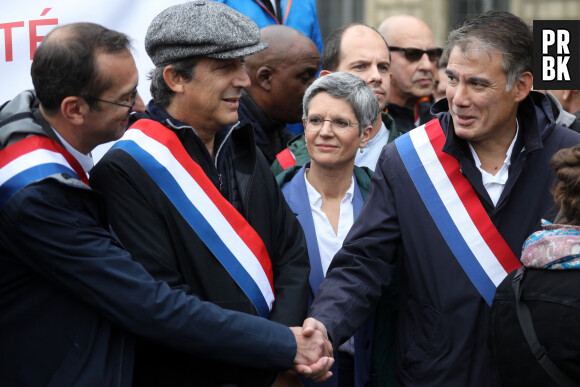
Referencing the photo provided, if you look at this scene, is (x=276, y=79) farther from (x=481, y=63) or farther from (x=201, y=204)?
(x=201, y=204)

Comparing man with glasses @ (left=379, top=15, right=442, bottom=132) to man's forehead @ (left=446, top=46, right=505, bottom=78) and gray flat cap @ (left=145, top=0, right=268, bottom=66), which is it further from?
gray flat cap @ (left=145, top=0, right=268, bottom=66)

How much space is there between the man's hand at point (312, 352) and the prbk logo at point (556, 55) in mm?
1624

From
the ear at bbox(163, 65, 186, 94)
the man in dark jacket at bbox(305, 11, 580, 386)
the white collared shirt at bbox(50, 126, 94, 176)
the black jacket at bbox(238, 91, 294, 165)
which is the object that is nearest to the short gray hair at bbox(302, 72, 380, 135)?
the man in dark jacket at bbox(305, 11, 580, 386)

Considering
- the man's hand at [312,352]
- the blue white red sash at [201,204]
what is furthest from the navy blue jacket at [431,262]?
the blue white red sash at [201,204]

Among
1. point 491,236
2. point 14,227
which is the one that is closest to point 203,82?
point 14,227

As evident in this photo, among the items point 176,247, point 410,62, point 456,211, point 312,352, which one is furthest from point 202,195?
Answer: point 410,62

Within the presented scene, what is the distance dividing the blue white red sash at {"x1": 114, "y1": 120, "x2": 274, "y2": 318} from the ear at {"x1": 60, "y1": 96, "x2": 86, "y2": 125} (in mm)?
231

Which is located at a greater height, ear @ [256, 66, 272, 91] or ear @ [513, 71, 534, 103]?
ear @ [513, 71, 534, 103]

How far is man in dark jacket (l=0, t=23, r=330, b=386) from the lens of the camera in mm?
2926

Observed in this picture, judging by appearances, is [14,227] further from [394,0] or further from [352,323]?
[394,0]

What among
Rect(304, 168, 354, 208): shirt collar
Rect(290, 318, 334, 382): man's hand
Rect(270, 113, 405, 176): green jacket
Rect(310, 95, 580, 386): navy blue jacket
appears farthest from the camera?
Rect(270, 113, 405, 176): green jacket

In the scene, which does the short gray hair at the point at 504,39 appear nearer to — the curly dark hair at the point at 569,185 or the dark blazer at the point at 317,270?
the curly dark hair at the point at 569,185

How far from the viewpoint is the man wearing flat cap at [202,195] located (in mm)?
3246

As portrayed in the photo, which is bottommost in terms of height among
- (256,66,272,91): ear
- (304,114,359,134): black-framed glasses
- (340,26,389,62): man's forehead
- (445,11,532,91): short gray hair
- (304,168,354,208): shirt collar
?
(304,168,354,208): shirt collar
